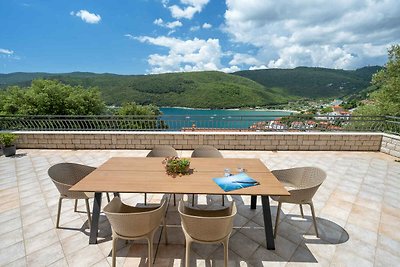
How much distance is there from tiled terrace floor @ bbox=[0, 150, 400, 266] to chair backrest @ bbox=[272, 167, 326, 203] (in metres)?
0.49

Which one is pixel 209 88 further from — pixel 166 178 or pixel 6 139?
pixel 166 178

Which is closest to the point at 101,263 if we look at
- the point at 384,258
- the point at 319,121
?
the point at 384,258

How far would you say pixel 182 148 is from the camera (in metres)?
5.91

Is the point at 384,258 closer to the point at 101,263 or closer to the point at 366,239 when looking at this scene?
the point at 366,239

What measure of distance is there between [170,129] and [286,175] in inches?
158

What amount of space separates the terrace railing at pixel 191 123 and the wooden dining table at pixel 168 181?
133 inches

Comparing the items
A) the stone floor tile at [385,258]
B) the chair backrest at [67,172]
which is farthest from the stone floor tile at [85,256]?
the stone floor tile at [385,258]

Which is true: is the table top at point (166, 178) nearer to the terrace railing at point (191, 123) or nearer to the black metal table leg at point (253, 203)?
the black metal table leg at point (253, 203)

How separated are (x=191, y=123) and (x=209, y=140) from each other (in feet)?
2.79

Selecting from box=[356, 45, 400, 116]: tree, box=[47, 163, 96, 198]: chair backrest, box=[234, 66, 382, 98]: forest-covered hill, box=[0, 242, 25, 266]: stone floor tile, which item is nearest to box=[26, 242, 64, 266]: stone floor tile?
box=[0, 242, 25, 266]: stone floor tile

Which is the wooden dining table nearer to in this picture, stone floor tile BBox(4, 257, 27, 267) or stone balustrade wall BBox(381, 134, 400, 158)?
stone floor tile BBox(4, 257, 27, 267)

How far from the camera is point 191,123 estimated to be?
6145 millimetres

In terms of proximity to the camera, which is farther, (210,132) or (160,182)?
(210,132)

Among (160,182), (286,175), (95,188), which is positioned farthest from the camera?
(286,175)
